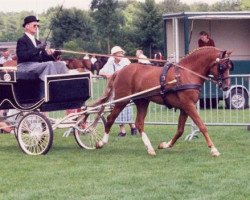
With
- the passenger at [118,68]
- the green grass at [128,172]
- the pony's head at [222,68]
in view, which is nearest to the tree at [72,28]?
the passenger at [118,68]

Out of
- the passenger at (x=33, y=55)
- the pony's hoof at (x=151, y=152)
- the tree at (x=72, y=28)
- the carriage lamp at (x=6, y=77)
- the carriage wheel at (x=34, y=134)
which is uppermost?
the tree at (x=72, y=28)

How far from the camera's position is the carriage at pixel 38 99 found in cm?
1320

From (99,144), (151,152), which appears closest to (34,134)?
(99,144)

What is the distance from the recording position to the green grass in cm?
933

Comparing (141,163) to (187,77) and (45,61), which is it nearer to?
(187,77)

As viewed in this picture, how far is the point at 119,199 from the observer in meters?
8.92

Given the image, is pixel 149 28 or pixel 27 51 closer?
pixel 27 51

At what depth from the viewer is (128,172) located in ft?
35.9

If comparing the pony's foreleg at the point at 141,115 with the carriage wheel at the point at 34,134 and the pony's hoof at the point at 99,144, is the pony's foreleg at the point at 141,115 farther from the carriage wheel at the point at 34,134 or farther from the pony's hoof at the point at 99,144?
the carriage wheel at the point at 34,134

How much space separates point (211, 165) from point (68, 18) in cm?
5429

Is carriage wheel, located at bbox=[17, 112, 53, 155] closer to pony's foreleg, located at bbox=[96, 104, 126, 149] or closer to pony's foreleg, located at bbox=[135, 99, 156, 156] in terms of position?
pony's foreleg, located at bbox=[96, 104, 126, 149]

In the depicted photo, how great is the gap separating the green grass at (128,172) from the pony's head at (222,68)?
3.63 ft

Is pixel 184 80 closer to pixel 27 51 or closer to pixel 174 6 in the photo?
pixel 27 51

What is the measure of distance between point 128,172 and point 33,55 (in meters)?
3.31
